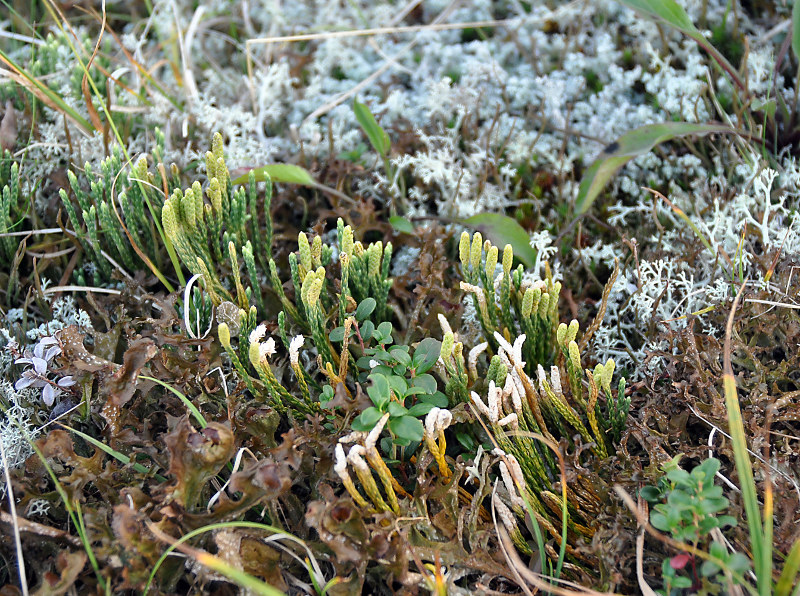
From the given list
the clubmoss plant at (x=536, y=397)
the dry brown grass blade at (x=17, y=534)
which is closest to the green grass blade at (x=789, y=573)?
the clubmoss plant at (x=536, y=397)

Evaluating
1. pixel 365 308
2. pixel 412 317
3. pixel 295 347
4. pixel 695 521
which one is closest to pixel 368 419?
pixel 295 347

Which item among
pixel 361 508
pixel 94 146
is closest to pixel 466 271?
pixel 361 508

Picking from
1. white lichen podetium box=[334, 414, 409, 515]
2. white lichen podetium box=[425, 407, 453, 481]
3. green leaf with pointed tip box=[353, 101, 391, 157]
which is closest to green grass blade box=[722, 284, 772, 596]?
white lichen podetium box=[425, 407, 453, 481]

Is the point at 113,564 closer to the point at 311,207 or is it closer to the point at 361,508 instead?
the point at 361,508

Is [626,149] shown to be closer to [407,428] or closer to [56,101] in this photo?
[407,428]

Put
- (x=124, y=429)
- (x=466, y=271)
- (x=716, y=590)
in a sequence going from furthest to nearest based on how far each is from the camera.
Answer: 1. (x=466, y=271)
2. (x=124, y=429)
3. (x=716, y=590)

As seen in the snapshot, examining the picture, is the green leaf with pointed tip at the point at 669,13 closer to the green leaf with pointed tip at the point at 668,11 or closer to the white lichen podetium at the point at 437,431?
the green leaf with pointed tip at the point at 668,11
